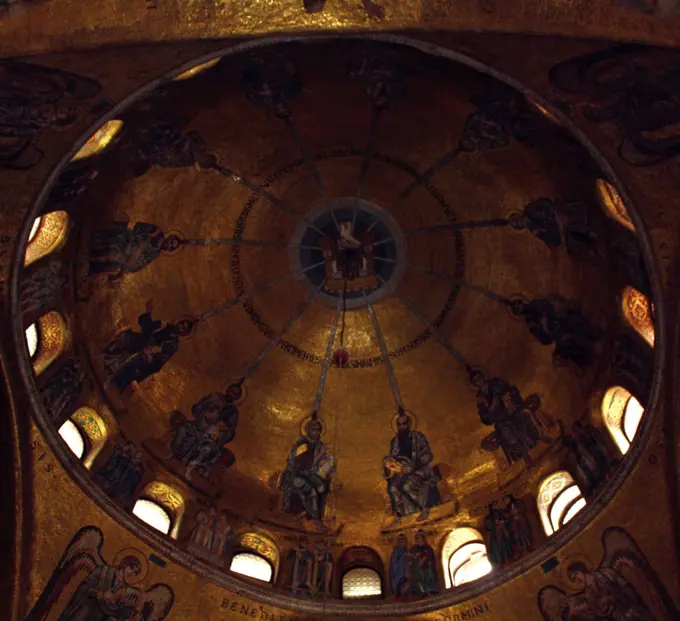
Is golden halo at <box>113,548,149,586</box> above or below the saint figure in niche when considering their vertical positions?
below

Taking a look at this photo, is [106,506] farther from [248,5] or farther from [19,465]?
[248,5]

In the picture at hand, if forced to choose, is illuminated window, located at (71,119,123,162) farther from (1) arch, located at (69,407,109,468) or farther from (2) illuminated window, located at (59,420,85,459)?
(2) illuminated window, located at (59,420,85,459)

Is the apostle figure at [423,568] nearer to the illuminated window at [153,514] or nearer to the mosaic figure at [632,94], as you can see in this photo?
the illuminated window at [153,514]

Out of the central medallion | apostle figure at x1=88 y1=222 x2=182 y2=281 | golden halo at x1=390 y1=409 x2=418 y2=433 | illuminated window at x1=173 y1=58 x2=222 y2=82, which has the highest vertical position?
the central medallion

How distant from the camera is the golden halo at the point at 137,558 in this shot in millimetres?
14094

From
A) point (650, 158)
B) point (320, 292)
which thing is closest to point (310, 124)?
point (320, 292)

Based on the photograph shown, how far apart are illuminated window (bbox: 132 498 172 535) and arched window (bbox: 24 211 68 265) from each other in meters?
4.35

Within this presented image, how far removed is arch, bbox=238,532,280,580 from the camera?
15477 millimetres

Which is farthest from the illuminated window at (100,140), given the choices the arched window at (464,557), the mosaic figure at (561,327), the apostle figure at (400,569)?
the arched window at (464,557)

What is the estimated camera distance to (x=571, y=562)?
45.5 ft

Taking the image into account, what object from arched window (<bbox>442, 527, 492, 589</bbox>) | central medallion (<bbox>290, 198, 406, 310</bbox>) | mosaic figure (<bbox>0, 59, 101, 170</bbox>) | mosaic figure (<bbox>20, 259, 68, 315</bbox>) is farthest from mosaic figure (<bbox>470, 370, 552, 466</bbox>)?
mosaic figure (<bbox>0, 59, 101, 170</bbox>)

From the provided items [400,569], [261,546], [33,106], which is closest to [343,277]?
[261,546]

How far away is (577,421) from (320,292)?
5.34m

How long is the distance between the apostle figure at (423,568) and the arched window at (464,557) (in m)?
0.23
